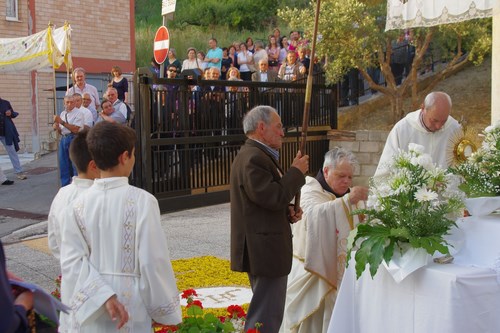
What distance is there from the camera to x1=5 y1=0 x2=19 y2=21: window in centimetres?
2180

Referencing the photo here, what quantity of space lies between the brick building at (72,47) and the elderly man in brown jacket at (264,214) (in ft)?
53.3

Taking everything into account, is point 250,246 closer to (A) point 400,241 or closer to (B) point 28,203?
(A) point 400,241

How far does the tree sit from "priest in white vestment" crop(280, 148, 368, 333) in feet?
34.4

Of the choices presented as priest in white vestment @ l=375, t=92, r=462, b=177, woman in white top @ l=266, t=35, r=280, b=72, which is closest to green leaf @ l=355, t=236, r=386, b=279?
priest in white vestment @ l=375, t=92, r=462, b=177

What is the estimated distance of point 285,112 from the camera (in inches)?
568

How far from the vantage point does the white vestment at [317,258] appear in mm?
5266

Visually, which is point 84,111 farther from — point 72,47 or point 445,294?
point 72,47

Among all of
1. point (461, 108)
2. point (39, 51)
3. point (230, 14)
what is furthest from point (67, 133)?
point (230, 14)

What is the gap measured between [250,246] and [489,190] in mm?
1592

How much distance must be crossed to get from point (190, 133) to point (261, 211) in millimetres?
Result: 7544

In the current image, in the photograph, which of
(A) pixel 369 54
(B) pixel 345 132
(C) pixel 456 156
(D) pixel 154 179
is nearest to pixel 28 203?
(D) pixel 154 179

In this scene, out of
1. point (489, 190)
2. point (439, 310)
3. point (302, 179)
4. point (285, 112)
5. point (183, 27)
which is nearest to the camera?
point (439, 310)

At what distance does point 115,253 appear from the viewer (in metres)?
3.51

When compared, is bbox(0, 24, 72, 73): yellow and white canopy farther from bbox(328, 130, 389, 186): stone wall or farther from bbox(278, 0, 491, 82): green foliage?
bbox(328, 130, 389, 186): stone wall
